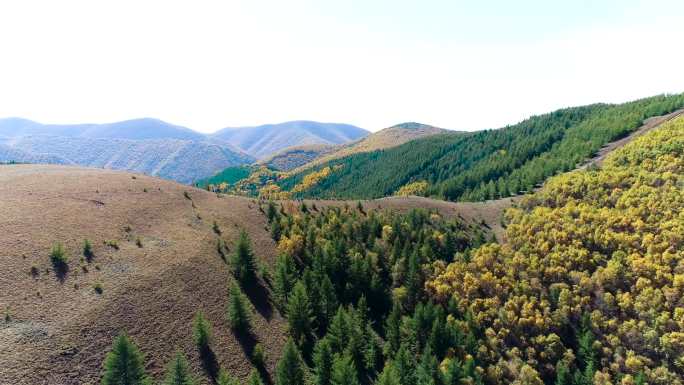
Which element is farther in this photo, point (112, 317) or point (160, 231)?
point (160, 231)

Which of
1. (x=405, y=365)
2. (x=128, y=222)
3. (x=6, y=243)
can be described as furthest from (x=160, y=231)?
(x=405, y=365)

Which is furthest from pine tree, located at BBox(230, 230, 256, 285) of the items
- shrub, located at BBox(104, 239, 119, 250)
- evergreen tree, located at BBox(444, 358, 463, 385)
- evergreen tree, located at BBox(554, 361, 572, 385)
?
evergreen tree, located at BBox(554, 361, 572, 385)

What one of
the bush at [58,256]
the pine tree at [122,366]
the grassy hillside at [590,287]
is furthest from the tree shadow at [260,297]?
the grassy hillside at [590,287]

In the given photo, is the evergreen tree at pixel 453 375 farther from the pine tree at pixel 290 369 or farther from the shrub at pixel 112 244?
the shrub at pixel 112 244

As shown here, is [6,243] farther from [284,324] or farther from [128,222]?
[284,324]

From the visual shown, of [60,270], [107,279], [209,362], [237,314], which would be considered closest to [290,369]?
[209,362]

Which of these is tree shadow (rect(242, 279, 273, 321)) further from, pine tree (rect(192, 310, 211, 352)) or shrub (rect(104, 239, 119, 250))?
shrub (rect(104, 239, 119, 250))

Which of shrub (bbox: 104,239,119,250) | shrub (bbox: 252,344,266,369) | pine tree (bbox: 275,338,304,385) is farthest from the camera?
shrub (bbox: 104,239,119,250)
